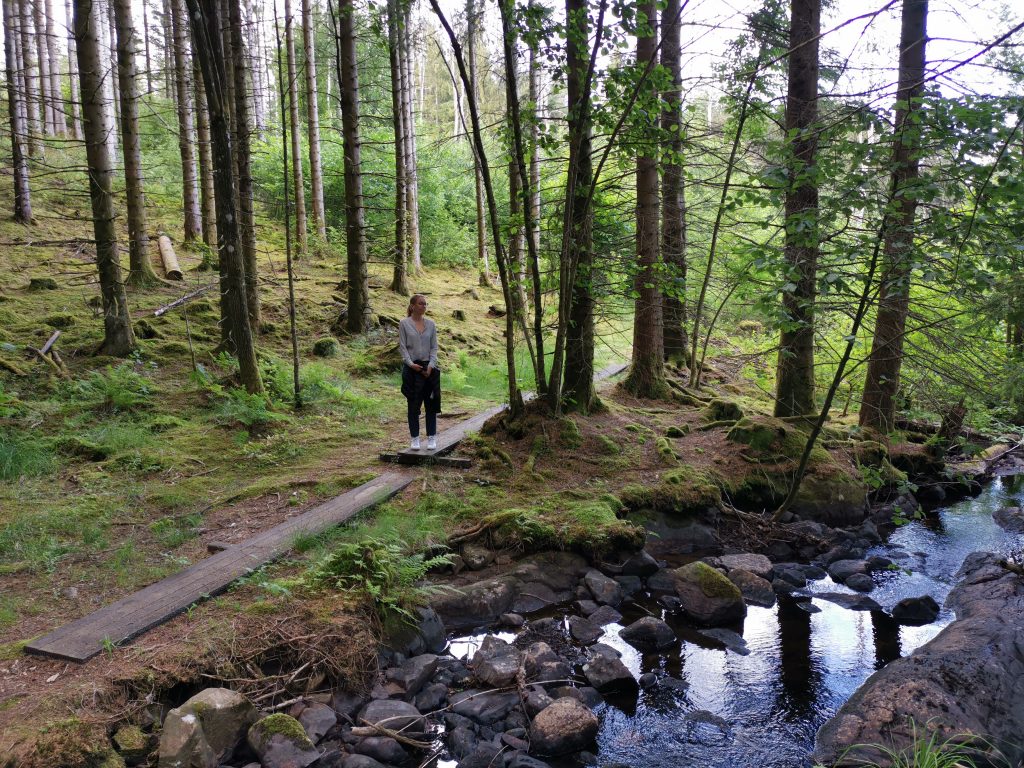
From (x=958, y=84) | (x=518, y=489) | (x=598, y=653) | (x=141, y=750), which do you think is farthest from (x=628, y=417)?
(x=141, y=750)

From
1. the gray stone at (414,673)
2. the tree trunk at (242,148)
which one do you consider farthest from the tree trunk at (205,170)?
the gray stone at (414,673)

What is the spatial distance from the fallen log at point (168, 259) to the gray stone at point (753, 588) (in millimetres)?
13493

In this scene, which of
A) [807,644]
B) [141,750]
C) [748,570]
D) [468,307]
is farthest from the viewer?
[468,307]

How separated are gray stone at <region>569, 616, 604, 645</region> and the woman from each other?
10.9 feet

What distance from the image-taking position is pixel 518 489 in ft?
25.7

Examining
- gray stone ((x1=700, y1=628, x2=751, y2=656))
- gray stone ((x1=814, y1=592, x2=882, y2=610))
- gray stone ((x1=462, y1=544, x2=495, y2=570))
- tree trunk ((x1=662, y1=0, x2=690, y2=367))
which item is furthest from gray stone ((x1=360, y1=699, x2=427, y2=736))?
tree trunk ((x1=662, y1=0, x2=690, y2=367))

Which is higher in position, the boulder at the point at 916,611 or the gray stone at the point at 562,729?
the gray stone at the point at 562,729

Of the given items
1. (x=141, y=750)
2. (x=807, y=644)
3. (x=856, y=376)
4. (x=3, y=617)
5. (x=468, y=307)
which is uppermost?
(x=468, y=307)

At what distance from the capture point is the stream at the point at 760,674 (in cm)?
453

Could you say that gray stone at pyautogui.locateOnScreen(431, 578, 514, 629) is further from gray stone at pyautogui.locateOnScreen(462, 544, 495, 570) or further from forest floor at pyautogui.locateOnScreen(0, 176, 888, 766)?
forest floor at pyautogui.locateOnScreen(0, 176, 888, 766)

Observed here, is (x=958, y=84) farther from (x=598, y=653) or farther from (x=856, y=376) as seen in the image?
(x=856, y=376)

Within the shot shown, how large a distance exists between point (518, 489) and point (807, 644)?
3.41 m

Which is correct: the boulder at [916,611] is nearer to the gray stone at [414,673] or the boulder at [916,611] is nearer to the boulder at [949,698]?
the boulder at [949,698]

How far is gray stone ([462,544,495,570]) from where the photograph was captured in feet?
21.3
